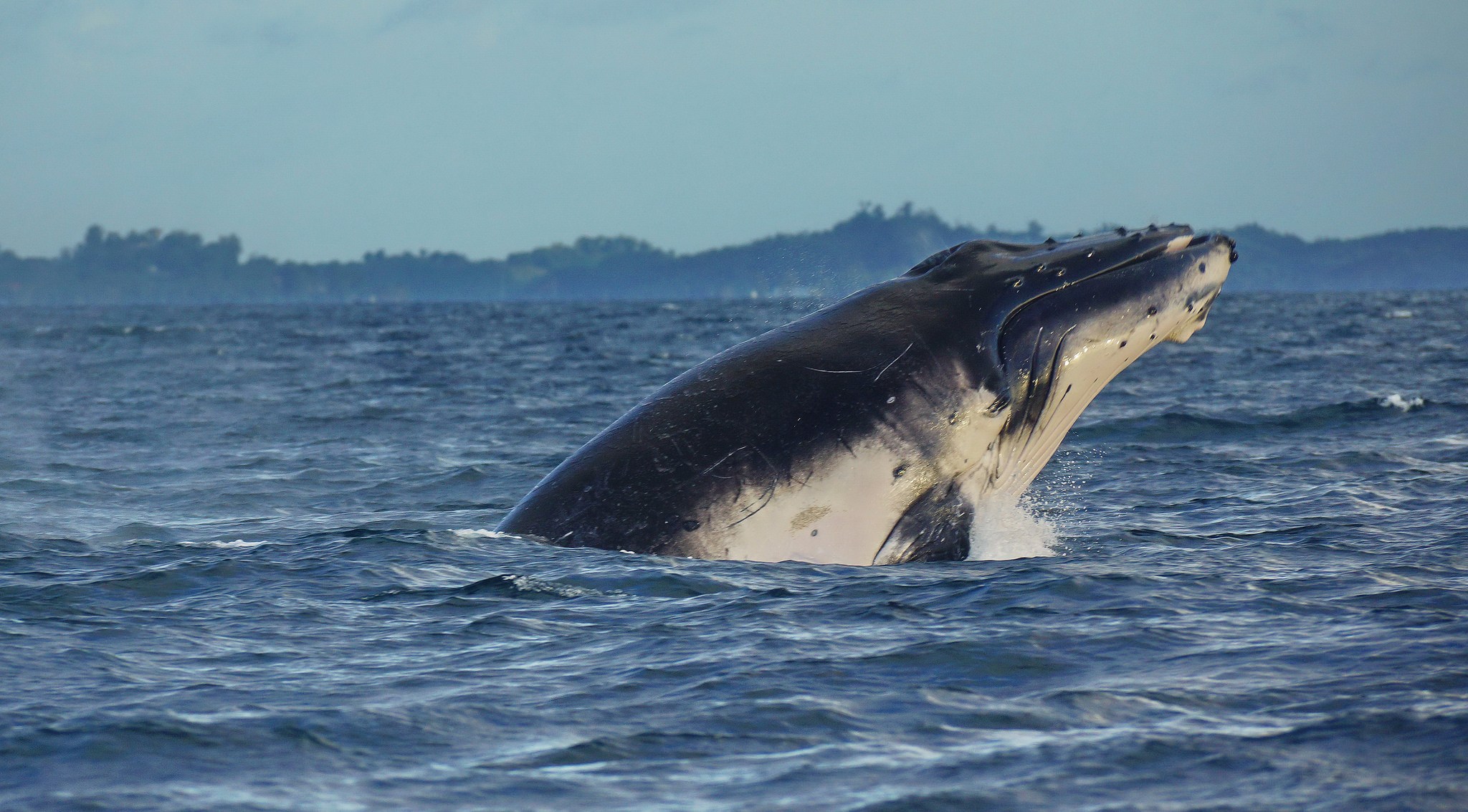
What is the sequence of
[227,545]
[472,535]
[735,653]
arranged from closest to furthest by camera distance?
[735,653]
[472,535]
[227,545]

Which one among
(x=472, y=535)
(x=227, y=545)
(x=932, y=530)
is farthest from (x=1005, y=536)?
(x=227, y=545)

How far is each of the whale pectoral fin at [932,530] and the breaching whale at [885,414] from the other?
0.04 feet

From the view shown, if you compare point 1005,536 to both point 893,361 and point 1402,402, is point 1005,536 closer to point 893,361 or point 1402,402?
point 893,361

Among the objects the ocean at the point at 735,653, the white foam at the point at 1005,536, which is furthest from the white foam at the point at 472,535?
the white foam at the point at 1005,536

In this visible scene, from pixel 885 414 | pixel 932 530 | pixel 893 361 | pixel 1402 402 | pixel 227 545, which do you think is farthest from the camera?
pixel 1402 402

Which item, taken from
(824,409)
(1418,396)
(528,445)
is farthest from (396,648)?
(1418,396)

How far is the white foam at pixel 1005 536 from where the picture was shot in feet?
29.7

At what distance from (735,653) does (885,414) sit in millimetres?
1798

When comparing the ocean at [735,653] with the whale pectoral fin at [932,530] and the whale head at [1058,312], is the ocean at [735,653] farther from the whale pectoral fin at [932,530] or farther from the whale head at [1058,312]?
the whale head at [1058,312]

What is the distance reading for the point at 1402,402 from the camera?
2023cm

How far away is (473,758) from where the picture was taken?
5465mm

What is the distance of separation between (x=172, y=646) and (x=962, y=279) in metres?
4.72

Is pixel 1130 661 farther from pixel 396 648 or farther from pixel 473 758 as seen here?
pixel 396 648

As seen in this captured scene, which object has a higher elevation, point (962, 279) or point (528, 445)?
point (962, 279)
